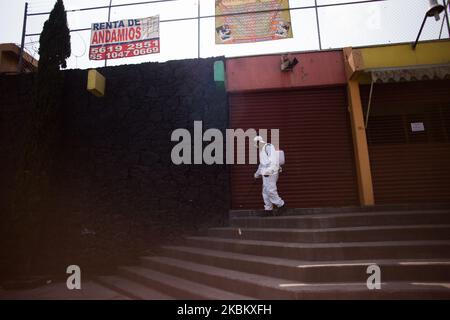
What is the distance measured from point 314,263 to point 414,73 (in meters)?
5.24

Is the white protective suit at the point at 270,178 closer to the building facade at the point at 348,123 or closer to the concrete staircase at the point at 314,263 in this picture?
the concrete staircase at the point at 314,263

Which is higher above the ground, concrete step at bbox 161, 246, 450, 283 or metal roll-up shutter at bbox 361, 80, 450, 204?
metal roll-up shutter at bbox 361, 80, 450, 204

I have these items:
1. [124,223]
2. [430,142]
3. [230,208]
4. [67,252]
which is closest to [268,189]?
[230,208]

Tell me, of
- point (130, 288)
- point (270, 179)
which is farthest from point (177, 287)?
point (270, 179)

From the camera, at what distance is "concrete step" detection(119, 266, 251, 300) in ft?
12.9

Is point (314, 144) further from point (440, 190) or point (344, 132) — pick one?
point (440, 190)

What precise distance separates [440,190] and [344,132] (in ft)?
8.76

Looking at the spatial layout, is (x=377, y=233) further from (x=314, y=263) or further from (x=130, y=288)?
(x=130, y=288)

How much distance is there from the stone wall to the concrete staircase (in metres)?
1.55

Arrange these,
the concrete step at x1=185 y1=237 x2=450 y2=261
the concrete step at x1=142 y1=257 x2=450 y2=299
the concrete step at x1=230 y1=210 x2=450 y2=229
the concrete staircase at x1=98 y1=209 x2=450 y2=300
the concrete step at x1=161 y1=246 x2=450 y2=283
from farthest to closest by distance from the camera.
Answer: the concrete step at x1=230 y1=210 x2=450 y2=229, the concrete step at x1=185 y1=237 x2=450 y2=261, the concrete step at x1=161 y1=246 x2=450 y2=283, the concrete staircase at x1=98 y1=209 x2=450 y2=300, the concrete step at x1=142 y1=257 x2=450 y2=299

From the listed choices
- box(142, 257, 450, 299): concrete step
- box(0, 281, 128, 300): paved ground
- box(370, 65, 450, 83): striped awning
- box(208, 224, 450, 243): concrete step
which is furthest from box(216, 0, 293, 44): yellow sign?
box(0, 281, 128, 300): paved ground

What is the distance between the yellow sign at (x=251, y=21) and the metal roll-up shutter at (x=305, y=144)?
5.53 ft

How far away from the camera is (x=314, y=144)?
7.53 metres

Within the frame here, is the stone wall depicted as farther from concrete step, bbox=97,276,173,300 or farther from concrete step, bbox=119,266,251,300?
concrete step, bbox=119,266,251,300
